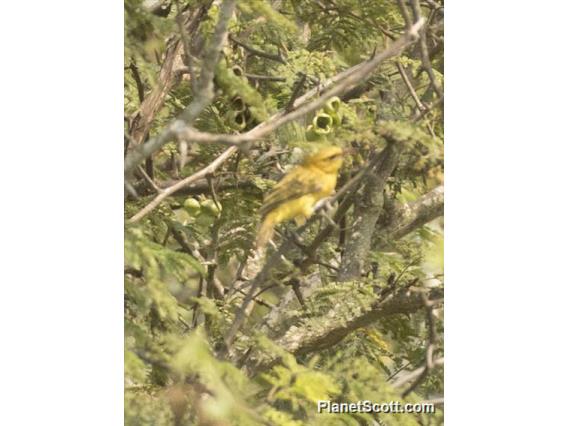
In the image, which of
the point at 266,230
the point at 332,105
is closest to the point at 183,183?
the point at 266,230

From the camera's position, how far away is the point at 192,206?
12.5 ft

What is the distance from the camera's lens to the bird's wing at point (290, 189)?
3518 mm

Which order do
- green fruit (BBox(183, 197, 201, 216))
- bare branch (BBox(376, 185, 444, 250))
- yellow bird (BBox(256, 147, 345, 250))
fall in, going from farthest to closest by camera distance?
1. green fruit (BBox(183, 197, 201, 216))
2. bare branch (BBox(376, 185, 444, 250))
3. yellow bird (BBox(256, 147, 345, 250))

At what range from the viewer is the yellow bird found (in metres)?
3.52

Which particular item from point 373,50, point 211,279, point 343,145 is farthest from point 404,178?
point 211,279

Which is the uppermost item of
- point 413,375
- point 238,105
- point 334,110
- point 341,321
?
point 238,105

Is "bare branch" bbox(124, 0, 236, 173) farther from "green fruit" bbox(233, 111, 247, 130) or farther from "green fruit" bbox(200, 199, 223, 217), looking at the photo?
"green fruit" bbox(200, 199, 223, 217)

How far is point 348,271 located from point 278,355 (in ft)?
1.27

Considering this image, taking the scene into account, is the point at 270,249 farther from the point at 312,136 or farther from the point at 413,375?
the point at 413,375

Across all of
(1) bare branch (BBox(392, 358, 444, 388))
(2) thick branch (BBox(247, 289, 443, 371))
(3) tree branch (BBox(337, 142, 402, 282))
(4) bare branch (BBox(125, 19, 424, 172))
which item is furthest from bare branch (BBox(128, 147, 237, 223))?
(1) bare branch (BBox(392, 358, 444, 388))

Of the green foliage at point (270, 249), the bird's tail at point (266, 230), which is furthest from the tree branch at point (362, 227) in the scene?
the bird's tail at point (266, 230)

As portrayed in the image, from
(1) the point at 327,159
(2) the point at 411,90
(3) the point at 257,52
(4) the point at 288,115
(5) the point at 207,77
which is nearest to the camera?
A: (5) the point at 207,77

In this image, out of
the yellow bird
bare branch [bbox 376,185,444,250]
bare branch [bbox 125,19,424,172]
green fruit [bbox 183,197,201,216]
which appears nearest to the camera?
bare branch [bbox 125,19,424,172]

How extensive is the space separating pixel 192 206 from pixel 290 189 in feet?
1.27
